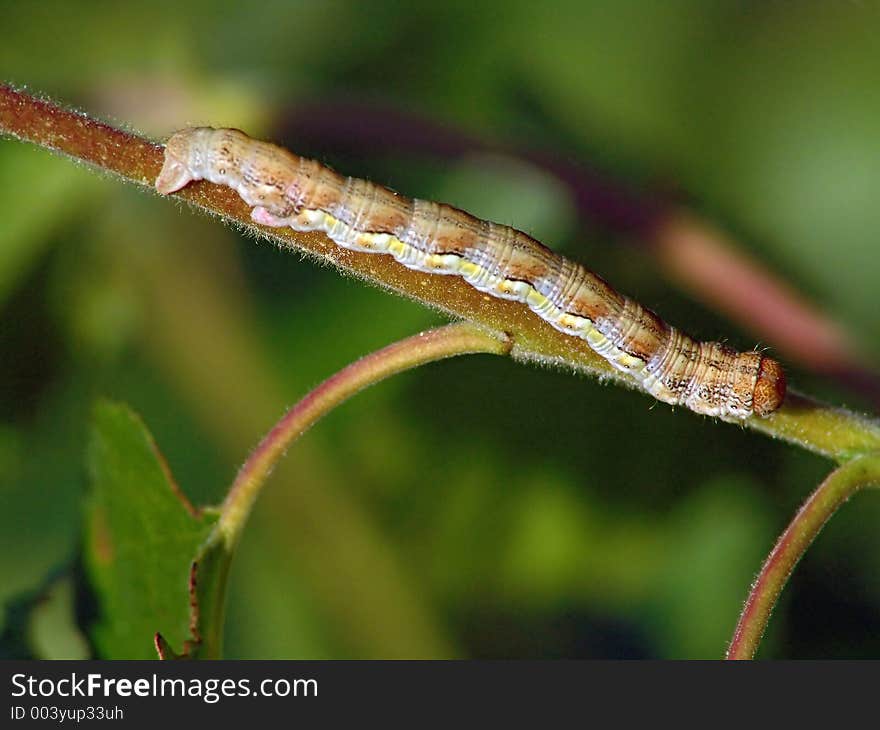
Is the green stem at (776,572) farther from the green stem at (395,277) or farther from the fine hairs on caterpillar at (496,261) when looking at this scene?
the fine hairs on caterpillar at (496,261)

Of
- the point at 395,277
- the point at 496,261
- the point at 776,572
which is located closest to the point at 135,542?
the point at 395,277

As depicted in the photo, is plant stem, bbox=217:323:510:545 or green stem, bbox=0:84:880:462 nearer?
green stem, bbox=0:84:880:462

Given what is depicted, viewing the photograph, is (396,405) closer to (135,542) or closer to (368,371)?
(135,542)

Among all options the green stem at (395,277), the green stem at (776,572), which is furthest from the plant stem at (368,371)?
the green stem at (776,572)

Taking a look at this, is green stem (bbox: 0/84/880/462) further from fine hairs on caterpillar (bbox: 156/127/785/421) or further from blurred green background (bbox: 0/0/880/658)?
blurred green background (bbox: 0/0/880/658)

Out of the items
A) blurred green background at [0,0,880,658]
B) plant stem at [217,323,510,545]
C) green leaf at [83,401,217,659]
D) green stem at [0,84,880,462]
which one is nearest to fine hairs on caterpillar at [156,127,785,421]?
green stem at [0,84,880,462]
